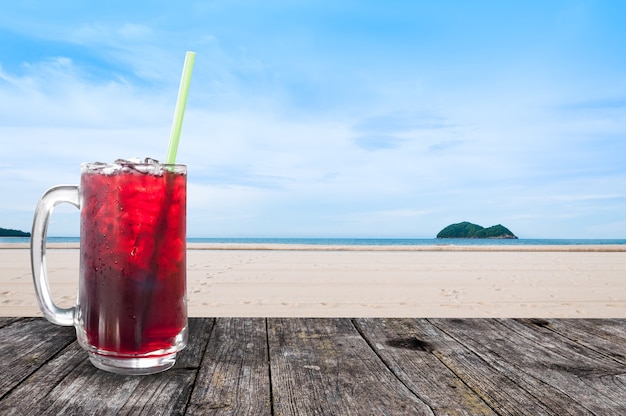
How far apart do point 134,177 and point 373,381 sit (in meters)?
0.66

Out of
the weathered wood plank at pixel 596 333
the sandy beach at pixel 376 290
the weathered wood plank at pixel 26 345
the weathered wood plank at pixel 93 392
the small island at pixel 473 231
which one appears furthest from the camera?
the small island at pixel 473 231

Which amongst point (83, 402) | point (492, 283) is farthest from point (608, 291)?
point (83, 402)

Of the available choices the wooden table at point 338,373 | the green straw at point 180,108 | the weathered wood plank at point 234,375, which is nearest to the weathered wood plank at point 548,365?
the wooden table at point 338,373

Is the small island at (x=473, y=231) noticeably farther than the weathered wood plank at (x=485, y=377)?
Yes

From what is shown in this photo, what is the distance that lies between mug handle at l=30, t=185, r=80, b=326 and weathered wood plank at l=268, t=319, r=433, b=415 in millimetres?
482

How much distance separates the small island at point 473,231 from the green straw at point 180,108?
59974mm

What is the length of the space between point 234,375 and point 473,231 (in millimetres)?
60622

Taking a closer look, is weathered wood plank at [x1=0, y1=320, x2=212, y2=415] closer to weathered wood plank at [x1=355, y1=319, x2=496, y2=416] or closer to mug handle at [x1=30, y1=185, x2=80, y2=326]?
mug handle at [x1=30, y1=185, x2=80, y2=326]

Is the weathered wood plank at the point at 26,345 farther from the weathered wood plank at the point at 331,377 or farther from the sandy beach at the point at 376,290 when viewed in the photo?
the sandy beach at the point at 376,290

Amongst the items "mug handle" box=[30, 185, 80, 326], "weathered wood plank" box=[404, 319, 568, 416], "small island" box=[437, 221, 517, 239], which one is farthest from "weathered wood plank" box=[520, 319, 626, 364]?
"small island" box=[437, 221, 517, 239]

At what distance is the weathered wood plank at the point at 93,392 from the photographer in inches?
36.3

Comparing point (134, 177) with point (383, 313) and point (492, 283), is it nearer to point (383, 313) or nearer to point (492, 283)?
point (383, 313)

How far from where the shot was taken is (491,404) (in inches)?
37.9

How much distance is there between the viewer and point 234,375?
109 cm
